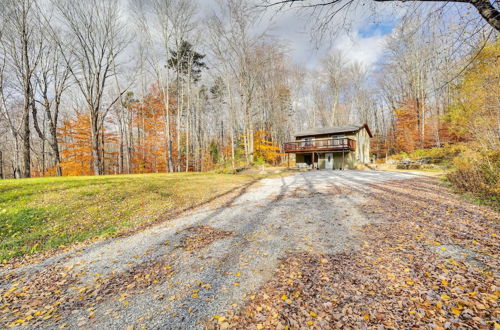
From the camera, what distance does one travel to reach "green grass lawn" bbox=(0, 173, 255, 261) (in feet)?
17.6

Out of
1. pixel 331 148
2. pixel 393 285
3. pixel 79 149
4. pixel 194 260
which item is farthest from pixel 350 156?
pixel 79 149

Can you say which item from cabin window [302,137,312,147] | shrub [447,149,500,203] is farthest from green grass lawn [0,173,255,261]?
cabin window [302,137,312,147]

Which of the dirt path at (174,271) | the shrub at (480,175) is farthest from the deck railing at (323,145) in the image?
the dirt path at (174,271)

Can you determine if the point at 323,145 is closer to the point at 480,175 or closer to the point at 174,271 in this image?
the point at 480,175

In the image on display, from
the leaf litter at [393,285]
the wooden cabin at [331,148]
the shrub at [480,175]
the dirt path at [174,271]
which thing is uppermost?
the wooden cabin at [331,148]

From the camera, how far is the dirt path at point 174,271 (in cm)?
274

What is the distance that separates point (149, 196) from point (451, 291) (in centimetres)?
961

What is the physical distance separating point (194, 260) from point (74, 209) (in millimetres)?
5725

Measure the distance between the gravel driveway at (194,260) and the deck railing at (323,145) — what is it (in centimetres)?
1632

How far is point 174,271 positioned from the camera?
3732 millimetres

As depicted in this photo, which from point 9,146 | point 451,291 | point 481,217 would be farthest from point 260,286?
point 9,146

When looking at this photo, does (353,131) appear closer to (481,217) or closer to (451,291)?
(481,217)

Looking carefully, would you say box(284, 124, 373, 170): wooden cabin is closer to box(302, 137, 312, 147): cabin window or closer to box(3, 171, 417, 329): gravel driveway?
box(302, 137, 312, 147): cabin window

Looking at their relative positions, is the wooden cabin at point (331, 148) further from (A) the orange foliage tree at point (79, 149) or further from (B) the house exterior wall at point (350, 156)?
(A) the orange foliage tree at point (79, 149)
